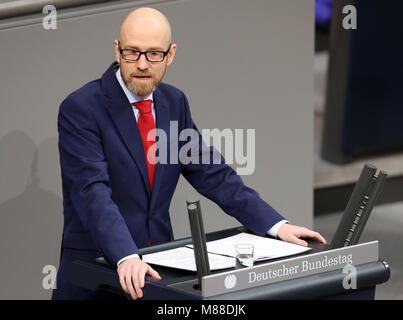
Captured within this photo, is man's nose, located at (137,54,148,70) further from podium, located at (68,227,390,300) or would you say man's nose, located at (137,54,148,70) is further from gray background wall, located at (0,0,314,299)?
gray background wall, located at (0,0,314,299)

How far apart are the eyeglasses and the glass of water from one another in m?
0.70

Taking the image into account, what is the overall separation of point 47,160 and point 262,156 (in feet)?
4.00

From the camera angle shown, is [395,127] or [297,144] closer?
[297,144]

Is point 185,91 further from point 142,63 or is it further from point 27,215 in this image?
point 142,63

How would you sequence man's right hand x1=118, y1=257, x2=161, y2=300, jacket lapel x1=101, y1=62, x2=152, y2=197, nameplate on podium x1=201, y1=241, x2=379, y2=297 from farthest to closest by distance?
1. jacket lapel x1=101, y1=62, x2=152, y2=197
2. man's right hand x1=118, y1=257, x2=161, y2=300
3. nameplate on podium x1=201, y1=241, x2=379, y2=297

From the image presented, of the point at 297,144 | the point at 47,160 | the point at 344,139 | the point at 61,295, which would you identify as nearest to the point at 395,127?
the point at 344,139

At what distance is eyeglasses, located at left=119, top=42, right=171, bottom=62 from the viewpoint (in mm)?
3473

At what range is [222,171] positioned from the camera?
3857 millimetres

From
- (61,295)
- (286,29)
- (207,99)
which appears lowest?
(61,295)

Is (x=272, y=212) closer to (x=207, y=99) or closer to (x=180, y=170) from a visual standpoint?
(x=180, y=170)

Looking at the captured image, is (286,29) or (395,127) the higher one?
(286,29)

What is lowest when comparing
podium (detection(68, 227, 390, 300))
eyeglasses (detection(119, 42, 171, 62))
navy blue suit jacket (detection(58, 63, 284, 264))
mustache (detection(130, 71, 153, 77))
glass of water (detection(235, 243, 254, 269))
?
podium (detection(68, 227, 390, 300))

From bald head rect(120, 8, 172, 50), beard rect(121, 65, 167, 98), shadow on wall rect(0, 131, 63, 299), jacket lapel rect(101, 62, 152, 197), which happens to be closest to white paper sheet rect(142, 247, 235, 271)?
jacket lapel rect(101, 62, 152, 197)
